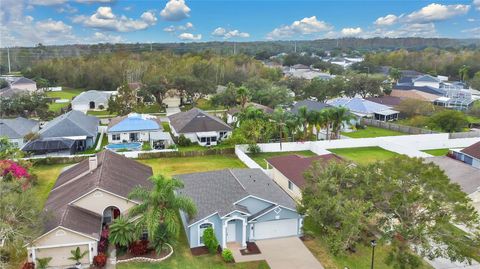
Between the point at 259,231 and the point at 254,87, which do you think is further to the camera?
the point at 254,87

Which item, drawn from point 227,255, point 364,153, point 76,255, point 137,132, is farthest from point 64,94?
point 227,255

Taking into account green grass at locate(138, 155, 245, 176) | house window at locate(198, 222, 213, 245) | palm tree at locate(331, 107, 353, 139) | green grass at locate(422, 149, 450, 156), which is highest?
palm tree at locate(331, 107, 353, 139)

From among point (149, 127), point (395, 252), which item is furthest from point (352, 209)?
point (149, 127)

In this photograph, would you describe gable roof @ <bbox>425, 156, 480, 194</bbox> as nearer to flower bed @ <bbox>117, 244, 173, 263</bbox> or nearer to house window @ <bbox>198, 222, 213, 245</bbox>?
house window @ <bbox>198, 222, 213, 245</bbox>

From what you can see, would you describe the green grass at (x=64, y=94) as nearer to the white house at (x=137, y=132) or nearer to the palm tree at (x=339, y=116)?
the white house at (x=137, y=132)

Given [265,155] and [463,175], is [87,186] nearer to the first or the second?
[265,155]

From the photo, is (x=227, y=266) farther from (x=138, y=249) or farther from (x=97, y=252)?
(x=97, y=252)

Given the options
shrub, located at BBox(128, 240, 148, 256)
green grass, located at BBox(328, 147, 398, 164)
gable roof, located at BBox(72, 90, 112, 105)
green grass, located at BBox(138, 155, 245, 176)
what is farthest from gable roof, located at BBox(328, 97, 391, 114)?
shrub, located at BBox(128, 240, 148, 256)
